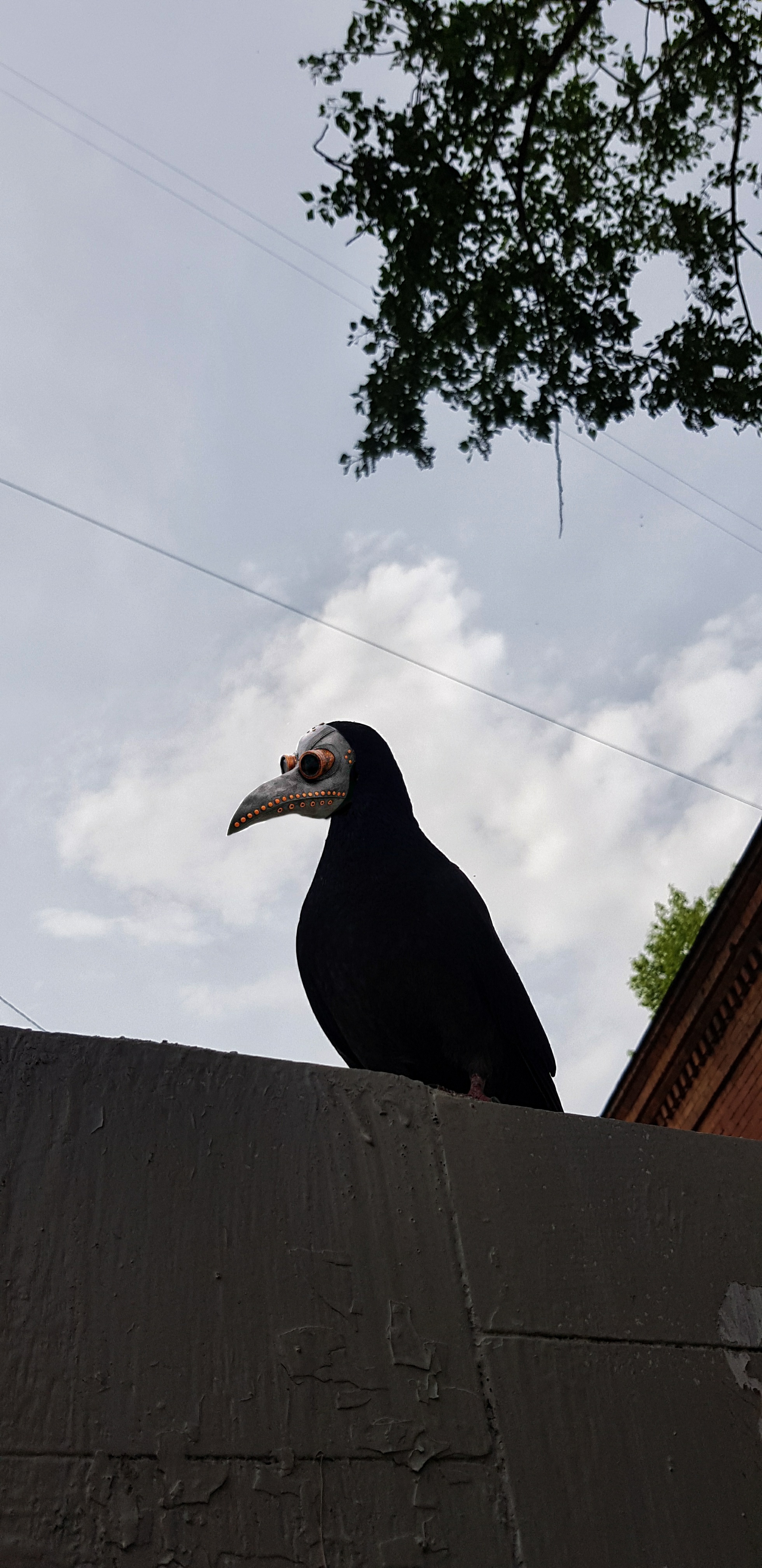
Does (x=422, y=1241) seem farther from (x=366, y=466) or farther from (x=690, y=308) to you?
(x=690, y=308)

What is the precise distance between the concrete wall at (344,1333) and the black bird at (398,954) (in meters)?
0.51

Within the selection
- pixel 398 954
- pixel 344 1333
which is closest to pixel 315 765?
pixel 398 954

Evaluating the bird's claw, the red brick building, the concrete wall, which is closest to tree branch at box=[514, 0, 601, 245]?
the red brick building

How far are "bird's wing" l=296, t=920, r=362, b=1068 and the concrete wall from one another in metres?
0.81

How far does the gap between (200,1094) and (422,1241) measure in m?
0.52

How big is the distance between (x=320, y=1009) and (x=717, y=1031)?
5105mm

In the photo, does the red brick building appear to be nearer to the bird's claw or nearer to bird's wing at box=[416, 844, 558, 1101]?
bird's wing at box=[416, 844, 558, 1101]

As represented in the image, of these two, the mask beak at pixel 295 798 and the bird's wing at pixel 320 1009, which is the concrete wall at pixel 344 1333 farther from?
the mask beak at pixel 295 798

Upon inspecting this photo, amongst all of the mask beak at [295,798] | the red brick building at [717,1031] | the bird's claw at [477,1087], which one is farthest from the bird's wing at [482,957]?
the red brick building at [717,1031]

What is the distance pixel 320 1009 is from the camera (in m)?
3.13

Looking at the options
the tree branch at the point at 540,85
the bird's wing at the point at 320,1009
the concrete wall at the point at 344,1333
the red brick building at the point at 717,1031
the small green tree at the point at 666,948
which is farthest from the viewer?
the small green tree at the point at 666,948

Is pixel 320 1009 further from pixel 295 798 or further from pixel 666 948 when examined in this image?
pixel 666 948

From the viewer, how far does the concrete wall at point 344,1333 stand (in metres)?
1.65

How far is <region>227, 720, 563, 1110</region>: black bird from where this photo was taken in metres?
2.85
